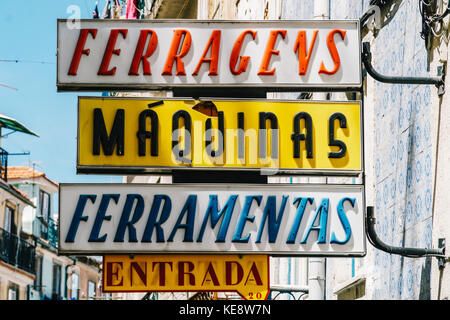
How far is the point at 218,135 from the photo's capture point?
10.9 metres

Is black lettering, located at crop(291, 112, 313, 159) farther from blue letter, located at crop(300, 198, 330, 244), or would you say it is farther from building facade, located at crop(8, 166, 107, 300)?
Result: building facade, located at crop(8, 166, 107, 300)

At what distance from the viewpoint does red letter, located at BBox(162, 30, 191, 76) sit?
11148 mm

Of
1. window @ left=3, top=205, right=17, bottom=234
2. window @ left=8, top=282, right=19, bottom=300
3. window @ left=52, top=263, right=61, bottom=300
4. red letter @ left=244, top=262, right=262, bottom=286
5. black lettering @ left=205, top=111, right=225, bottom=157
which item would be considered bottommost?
window @ left=52, top=263, right=61, bottom=300

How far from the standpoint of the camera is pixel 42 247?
66500 mm

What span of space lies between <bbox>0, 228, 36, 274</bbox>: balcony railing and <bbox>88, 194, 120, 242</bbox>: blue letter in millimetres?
43424

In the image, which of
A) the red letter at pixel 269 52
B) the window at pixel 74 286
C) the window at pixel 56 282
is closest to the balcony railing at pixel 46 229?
the window at pixel 56 282

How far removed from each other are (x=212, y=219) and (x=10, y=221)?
156 ft

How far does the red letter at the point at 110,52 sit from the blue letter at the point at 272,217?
194 centimetres

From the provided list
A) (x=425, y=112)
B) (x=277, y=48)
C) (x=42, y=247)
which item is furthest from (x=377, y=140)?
(x=42, y=247)

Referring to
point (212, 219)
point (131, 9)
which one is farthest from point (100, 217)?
point (131, 9)

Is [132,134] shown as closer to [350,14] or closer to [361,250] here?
[361,250]

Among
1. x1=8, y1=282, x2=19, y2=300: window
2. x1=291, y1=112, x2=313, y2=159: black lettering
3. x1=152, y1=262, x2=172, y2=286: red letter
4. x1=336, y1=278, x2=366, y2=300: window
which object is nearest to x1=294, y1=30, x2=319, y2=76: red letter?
x1=291, y1=112, x2=313, y2=159: black lettering

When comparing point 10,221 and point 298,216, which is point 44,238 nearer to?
point 10,221
